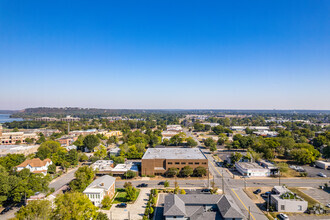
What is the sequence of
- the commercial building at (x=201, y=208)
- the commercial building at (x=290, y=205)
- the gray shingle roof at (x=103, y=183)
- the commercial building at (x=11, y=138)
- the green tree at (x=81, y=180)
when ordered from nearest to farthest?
1. the commercial building at (x=201, y=208)
2. the commercial building at (x=290, y=205)
3. the gray shingle roof at (x=103, y=183)
4. the green tree at (x=81, y=180)
5. the commercial building at (x=11, y=138)

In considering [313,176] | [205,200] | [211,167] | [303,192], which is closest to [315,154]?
Answer: [313,176]

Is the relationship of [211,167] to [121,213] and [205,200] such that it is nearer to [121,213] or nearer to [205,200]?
[205,200]

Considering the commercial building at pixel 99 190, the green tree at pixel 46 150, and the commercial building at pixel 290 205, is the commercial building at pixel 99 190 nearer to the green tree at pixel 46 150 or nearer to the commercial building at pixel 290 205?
the commercial building at pixel 290 205

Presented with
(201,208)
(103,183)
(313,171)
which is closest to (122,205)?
(103,183)

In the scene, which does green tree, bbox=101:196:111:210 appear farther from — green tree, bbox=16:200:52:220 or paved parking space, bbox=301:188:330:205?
paved parking space, bbox=301:188:330:205

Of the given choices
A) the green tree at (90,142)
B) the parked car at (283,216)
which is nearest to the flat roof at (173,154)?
the parked car at (283,216)

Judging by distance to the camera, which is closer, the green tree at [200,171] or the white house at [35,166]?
the green tree at [200,171]

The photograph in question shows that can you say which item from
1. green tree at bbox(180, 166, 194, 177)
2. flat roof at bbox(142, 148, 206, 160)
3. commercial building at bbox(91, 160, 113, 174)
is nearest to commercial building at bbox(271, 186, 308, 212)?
green tree at bbox(180, 166, 194, 177)

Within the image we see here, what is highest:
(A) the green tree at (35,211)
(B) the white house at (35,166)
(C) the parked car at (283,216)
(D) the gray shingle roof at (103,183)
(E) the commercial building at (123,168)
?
(A) the green tree at (35,211)
